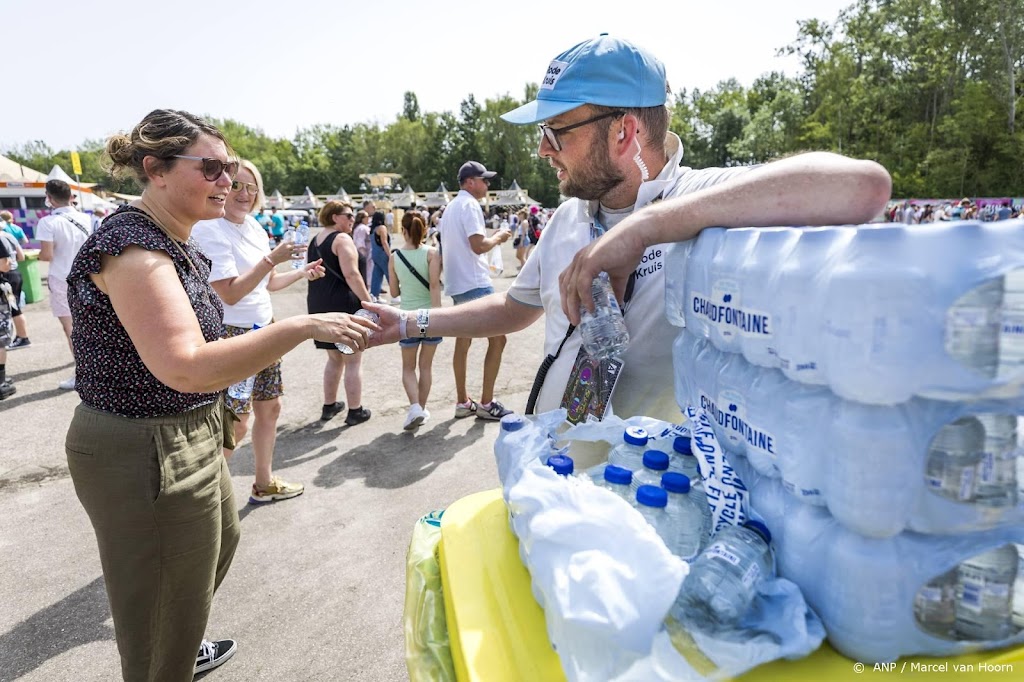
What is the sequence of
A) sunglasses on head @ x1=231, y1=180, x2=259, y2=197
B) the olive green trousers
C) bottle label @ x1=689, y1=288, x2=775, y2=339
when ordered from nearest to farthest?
1. bottle label @ x1=689, y1=288, x2=775, y2=339
2. the olive green trousers
3. sunglasses on head @ x1=231, y1=180, x2=259, y2=197

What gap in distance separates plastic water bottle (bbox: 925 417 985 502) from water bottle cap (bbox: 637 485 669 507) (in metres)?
0.41

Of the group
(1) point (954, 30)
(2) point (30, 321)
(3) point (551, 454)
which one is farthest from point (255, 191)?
(1) point (954, 30)

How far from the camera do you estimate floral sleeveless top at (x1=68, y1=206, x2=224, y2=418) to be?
5.89 feet

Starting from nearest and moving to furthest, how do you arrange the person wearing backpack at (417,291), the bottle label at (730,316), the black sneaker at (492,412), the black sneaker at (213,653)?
the bottle label at (730,316) → the black sneaker at (213,653) → the person wearing backpack at (417,291) → the black sneaker at (492,412)

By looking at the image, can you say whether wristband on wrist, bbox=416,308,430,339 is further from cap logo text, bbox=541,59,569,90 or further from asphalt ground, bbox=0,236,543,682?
asphalt ground, bbox=0,236,543,682

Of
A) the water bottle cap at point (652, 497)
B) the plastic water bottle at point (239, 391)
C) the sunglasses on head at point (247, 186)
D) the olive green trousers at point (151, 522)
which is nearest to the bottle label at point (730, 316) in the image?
the water bottle cap at point (652, 497)

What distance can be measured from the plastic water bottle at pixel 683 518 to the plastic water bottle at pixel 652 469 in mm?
42

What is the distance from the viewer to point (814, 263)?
3.08 ft

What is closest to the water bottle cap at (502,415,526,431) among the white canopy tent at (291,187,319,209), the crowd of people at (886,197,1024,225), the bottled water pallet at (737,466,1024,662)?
the bottled water pallet at (737,466,1024,662)

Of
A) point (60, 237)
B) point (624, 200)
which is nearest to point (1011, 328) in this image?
point (624, 200)

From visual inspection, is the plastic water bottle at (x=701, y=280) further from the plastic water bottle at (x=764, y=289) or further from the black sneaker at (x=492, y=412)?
the black sneaker at (x=492, y=412)

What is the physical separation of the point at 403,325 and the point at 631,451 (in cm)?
122

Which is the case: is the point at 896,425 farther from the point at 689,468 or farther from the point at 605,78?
the point at 605,78

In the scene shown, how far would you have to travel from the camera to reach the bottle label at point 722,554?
0.98 meters
